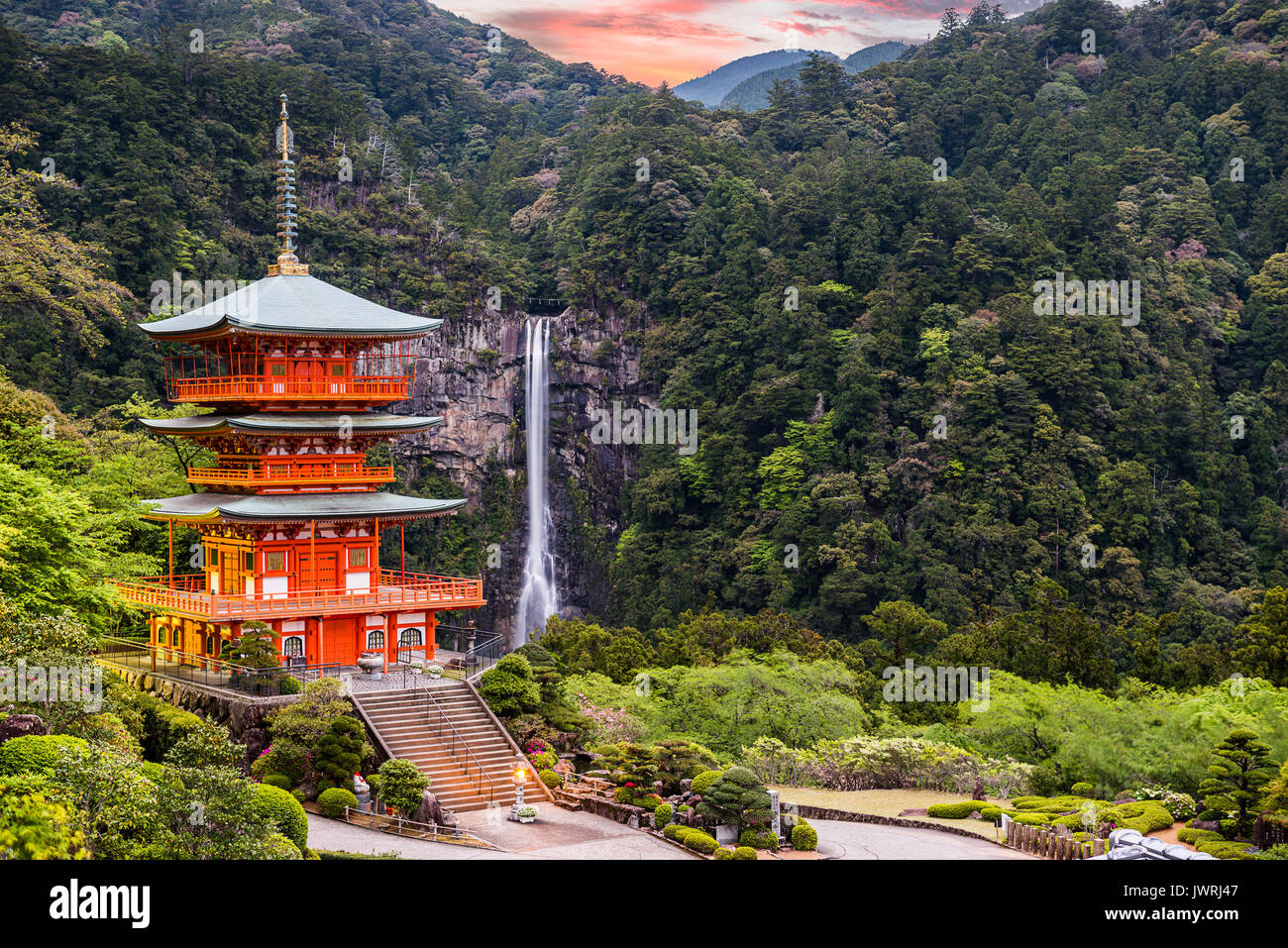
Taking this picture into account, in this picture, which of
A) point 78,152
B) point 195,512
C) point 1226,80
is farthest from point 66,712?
point 1226,80

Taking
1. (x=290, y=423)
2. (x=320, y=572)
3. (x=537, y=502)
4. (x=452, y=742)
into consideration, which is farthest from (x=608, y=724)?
(x=537, y=502)

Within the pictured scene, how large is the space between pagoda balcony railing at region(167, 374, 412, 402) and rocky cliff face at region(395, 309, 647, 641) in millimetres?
35970

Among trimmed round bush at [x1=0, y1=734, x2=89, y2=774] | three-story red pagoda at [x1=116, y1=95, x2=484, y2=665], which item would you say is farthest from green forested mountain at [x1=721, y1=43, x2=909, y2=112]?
trimmed round bush at [x1=0, y1=734, x2=89, y2=774]

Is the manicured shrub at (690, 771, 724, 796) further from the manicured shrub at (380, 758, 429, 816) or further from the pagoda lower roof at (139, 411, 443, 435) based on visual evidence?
the pagoda lower roof at (139, 411, 443, 435)

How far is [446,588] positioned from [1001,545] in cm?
3101

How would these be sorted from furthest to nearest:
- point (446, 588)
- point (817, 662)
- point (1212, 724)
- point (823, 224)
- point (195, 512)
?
point (823, 224) → point (817, 662) → point (446, 588) → point (195, 512) → point (1212, 724)

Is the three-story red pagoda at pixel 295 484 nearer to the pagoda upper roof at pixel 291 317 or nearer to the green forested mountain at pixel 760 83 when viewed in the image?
the pagoda upper roof at pixel 291 317

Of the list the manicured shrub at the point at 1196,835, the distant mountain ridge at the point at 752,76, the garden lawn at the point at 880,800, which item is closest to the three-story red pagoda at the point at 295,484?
the garden lawn at the point at 880,800

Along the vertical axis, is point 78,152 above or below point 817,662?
above

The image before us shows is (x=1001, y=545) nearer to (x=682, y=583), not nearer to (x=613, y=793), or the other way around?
(x=682, y=583)

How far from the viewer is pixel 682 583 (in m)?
63.5

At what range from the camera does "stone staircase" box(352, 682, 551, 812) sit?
27453mm

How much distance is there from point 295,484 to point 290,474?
464 millimetres
